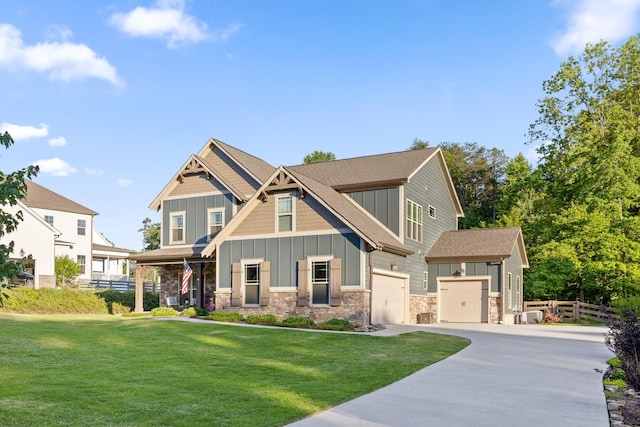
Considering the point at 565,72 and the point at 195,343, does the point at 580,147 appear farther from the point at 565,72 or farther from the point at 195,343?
the point at 195,343

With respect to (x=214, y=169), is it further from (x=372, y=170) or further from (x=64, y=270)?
(x=64, y=270)

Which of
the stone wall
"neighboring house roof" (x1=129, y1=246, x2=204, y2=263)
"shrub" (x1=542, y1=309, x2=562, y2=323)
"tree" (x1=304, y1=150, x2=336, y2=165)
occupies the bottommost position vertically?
"shrub" (x1=542, y1=309, x2=562, y2=323)

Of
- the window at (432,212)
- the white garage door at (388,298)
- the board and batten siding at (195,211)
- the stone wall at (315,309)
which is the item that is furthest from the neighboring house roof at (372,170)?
the stone wall at (315,309)

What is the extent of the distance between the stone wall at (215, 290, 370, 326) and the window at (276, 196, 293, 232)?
2511mm

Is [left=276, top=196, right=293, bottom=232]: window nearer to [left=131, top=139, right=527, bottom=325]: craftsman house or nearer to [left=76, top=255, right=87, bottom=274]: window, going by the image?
[left=131, top=139, right=527, bottom=325]: craftsman house

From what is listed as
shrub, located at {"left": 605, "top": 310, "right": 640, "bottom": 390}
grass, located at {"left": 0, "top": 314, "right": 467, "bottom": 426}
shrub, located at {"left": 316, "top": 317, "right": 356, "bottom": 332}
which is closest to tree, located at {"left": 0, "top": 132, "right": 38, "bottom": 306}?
grass, located at {"left": 0, "top": 314, "right": 467, "bottom": 426}

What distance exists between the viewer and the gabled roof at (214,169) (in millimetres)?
26828

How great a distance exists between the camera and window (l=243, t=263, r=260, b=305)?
75.0ft

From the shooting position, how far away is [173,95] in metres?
23.4

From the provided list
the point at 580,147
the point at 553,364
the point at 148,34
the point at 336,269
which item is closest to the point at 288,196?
the point at 336,269

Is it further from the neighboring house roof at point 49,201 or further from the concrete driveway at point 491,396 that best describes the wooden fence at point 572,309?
the neighboring house roof at point 49,201

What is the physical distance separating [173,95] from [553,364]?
17.4m

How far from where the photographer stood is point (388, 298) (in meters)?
23.4

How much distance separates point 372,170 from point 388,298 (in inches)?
246
